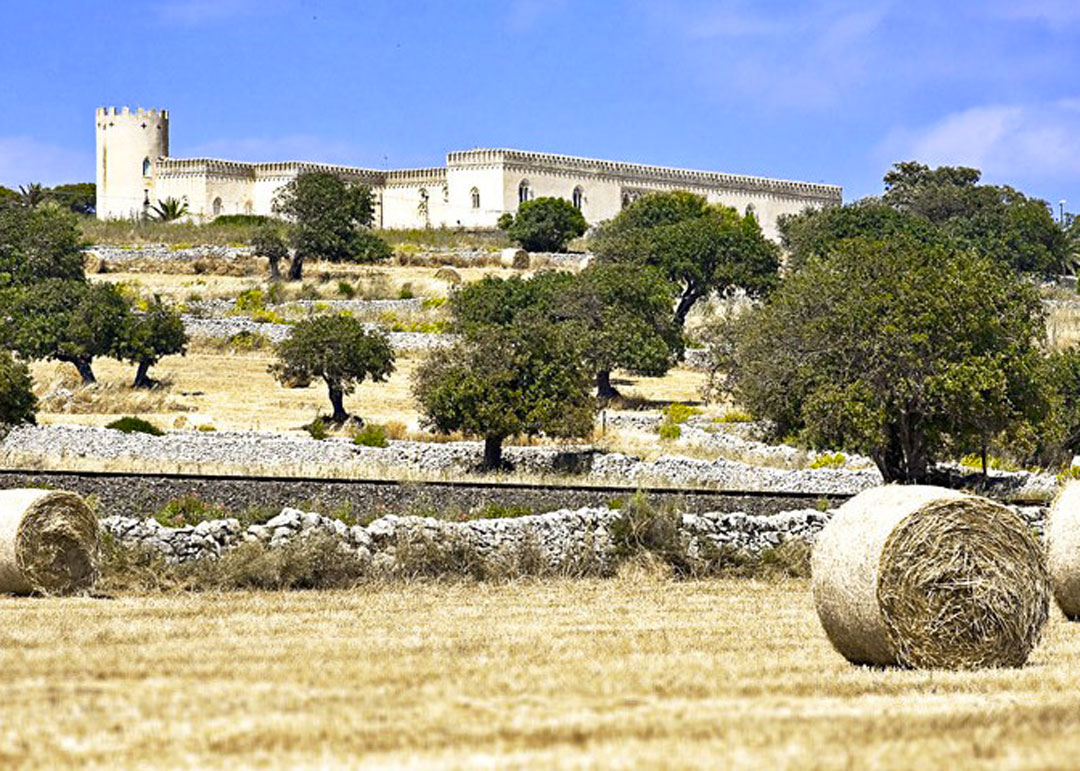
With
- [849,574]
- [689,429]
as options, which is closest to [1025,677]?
[849,574]

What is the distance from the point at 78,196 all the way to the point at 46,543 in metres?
127

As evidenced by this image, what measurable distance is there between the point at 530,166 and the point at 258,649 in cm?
10351

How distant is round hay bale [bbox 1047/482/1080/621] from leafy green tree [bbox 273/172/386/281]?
6839 centimetres

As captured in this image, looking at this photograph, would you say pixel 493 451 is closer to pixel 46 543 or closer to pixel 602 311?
pixel 602 311

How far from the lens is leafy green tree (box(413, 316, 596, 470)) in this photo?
39.2 m

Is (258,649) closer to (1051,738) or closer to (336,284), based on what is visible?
(1051,738)

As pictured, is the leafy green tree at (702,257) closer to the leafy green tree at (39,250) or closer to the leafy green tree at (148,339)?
the leafy green tree at (148,339)

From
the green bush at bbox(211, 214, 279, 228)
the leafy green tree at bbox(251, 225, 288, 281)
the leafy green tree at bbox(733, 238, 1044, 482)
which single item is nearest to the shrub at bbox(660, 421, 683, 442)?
the leafy green tree at bbox(733, 238, 1044, 482)

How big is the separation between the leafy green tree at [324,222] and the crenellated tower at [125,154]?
3818 cm

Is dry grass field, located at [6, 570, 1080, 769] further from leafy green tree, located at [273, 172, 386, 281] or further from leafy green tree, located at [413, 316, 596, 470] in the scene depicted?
leafy green tree, located at [273, 172, 386, 281]

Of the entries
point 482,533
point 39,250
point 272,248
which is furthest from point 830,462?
point 272,248

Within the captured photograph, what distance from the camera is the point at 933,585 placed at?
13.5 meters

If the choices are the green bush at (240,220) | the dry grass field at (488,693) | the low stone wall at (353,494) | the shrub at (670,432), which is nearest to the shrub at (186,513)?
the low stone wall at (353,494)

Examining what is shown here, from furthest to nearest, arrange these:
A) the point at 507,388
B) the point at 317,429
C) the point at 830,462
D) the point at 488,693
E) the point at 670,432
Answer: the point at 670,432 → the point at 317,429 → the point at 507,388 → the point at 830,462 → the point at 488,693
